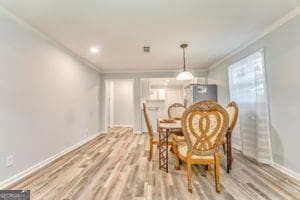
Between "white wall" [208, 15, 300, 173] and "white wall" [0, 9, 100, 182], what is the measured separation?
3870 mm

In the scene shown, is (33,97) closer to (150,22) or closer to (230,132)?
(150,22)

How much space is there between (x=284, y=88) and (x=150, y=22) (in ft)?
7.43

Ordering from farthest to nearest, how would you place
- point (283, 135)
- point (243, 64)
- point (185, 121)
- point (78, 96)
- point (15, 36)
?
point (78, 96), point (243, 64), point (283, 135), point (15, 36), point (185, 121)

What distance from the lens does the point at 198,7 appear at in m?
2.29

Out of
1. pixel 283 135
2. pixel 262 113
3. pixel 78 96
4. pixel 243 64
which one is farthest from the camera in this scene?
pixel 78 96

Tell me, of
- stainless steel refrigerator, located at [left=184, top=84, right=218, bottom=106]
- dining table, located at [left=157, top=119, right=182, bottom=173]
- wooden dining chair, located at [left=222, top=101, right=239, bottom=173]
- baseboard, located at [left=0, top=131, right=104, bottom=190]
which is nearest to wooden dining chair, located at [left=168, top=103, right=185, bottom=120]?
stainless steel refrigerator, located at [left=184, top=84, right=218, bottom=106]

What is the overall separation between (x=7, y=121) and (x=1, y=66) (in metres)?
0.71

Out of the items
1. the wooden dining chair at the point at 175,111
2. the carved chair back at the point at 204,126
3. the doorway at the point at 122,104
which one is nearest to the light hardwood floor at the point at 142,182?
the carved chair back at the point at 204,126

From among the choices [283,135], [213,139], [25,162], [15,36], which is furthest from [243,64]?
[25,162]

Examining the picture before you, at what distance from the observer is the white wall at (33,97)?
2.34 m

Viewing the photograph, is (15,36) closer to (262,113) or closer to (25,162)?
(25,162)

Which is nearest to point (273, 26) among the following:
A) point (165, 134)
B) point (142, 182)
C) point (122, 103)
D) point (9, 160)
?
point (165, 134)

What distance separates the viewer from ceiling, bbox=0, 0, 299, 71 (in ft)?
7.32

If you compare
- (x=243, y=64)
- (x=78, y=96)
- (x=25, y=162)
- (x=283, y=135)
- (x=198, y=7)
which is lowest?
(x=25, y=162)
